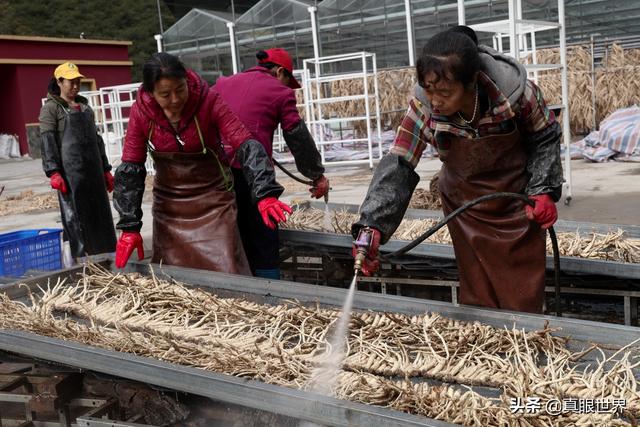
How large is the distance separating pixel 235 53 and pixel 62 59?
37.1 feet

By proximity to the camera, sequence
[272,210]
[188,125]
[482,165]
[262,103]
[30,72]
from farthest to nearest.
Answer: [30,72] → [262,103] → [188,125] → [272,210] → [482,165]

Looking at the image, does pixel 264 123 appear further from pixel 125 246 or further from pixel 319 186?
pixel 125 246

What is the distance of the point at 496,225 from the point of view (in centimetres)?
312

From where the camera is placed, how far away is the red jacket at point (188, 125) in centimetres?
375

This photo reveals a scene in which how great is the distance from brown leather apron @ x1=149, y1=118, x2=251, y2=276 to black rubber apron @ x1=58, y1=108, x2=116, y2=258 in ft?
5.19

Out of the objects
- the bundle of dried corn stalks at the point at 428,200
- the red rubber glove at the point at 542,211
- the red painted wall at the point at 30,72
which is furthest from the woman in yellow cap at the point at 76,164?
the red painted wall at the point at 30,72

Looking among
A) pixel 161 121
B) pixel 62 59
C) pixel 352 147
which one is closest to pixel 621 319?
pixel 161 121

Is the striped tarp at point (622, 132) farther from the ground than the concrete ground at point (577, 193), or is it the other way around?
the striped tarp at point (622, 132)

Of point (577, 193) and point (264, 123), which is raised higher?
point (264, 123)

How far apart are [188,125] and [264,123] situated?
80 centimetres

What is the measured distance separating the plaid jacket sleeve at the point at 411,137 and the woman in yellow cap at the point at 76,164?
3208mm

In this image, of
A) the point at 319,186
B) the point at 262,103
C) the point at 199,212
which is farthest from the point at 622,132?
the point at 199,212

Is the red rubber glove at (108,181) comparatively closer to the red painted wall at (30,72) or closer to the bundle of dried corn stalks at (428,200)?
the bundle of dried corn stalks at (428,200)

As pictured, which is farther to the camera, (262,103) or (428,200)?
(428,200)
